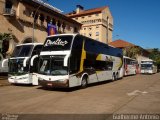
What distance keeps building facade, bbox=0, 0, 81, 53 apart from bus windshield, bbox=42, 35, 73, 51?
12138 millimetres

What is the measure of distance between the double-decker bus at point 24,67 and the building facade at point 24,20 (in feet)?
31.0

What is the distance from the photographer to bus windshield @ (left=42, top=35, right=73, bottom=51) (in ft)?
51.1

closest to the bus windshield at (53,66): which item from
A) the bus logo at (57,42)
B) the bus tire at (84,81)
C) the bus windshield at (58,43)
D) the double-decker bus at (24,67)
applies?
the bus windshield at (58,43)

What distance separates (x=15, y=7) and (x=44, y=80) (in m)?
22.5

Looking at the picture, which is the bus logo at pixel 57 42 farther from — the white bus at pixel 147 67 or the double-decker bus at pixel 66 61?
the white bus at pixel 147 67

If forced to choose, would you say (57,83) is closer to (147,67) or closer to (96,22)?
(147,67)

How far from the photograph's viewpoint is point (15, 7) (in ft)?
115

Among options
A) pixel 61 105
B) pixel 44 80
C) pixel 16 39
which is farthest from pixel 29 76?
pixel 16 39

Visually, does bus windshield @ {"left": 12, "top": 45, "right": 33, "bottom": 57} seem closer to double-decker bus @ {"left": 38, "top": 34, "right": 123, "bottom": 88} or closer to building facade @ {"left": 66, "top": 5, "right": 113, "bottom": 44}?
double-decker bus @ {"left": 38, "top": 34, "right": 123, "bottom": 88}

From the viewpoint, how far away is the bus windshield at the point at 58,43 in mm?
15575

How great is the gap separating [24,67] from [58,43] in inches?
154

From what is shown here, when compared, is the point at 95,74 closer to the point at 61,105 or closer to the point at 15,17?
the point at 61,105

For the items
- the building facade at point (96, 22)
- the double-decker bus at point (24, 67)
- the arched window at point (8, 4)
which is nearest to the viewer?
the double-decker bus at point (24, 67)

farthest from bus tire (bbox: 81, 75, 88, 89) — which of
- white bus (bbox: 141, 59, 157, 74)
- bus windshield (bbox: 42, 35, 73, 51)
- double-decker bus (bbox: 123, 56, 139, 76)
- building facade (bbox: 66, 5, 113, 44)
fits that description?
building facade (bbox: 66, 5, 113, 44)
